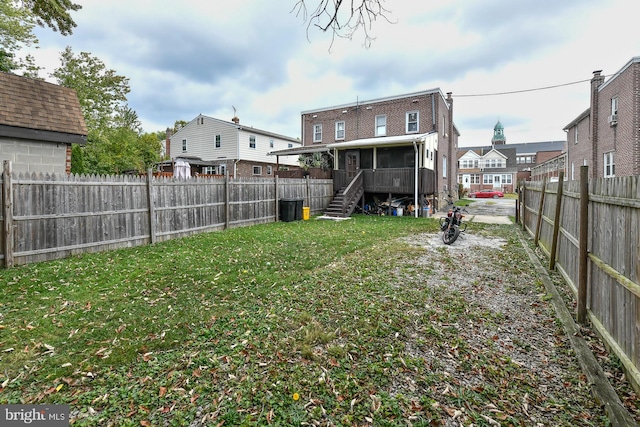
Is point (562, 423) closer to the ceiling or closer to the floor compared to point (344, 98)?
closer to the floor

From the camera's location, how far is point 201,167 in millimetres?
28312

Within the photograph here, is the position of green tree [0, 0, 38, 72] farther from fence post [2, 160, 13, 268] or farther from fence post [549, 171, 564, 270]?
fence post [549, 171, 564, 270]

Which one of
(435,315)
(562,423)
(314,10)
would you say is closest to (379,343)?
(435,315)

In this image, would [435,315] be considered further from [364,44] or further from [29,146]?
[29,146]

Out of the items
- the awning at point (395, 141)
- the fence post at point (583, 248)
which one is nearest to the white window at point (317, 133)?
the awning at point (395, 141)

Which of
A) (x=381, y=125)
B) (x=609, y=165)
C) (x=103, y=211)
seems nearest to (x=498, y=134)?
(x=609, y=165)

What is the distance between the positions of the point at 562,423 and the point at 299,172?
57.9 feet

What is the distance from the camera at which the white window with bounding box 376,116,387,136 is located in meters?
21.9

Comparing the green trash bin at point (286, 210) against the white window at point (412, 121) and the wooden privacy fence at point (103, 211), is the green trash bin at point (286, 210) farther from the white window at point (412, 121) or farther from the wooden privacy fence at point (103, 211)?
the white window at point (412, 121)

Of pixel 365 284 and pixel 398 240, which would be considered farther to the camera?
pixel 398 240

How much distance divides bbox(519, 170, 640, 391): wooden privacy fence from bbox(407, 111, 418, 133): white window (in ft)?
54.9

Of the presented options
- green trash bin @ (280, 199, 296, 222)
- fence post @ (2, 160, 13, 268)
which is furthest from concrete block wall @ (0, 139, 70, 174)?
green trash bin @ (280, 199, 296, 222)

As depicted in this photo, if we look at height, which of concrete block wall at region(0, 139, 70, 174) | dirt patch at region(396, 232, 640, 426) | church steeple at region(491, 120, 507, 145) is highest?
church steeple at region(491, 120, 507, 145)

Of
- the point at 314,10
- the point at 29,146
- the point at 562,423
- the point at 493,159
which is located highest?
the point at 493,159
